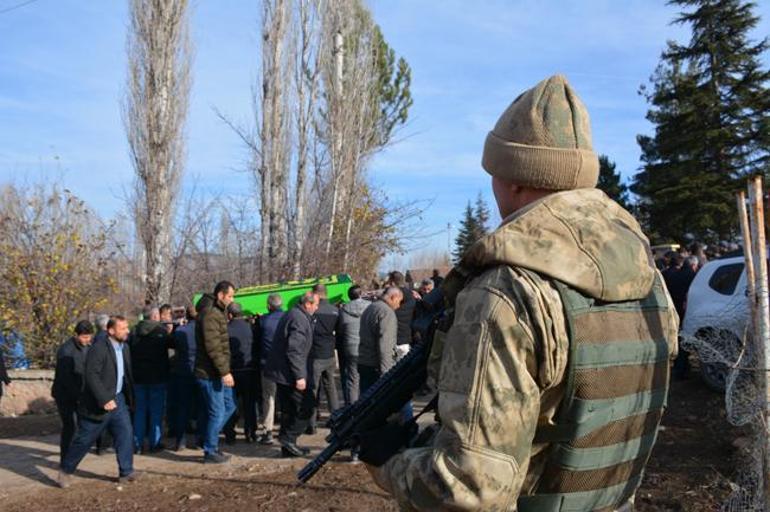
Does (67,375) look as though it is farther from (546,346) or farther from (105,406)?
(546,346)

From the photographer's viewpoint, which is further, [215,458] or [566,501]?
[215,458]

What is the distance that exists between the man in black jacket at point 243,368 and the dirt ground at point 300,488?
3.18 feet

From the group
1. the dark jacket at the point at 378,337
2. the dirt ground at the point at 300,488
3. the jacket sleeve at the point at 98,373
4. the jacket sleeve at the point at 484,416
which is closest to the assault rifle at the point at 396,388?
the jacket sleeve at the point at 484,416

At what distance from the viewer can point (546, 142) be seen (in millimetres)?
1752

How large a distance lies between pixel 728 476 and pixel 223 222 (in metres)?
13.8

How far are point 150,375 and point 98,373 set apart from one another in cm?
148

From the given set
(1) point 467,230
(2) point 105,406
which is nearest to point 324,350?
(2) point 105,406

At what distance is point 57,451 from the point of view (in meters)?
9.08

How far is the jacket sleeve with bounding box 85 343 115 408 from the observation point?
23.4ft

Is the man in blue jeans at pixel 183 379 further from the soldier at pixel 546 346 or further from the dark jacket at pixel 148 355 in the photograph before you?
the soldier at pixel 546 346

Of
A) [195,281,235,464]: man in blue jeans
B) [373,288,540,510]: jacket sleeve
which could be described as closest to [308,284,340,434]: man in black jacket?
[195,281,235,464]: man in blue jeans

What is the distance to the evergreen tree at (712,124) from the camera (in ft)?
80.5

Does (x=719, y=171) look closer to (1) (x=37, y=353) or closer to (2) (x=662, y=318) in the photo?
(1) (x=37, y=353)

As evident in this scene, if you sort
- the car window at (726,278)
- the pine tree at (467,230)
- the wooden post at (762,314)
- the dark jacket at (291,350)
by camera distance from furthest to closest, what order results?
1. the pine tree at (467,230)
2. the car window at (726,278)
3. the dark jacket at (291,350)
4. the wooden post at (762,314)
